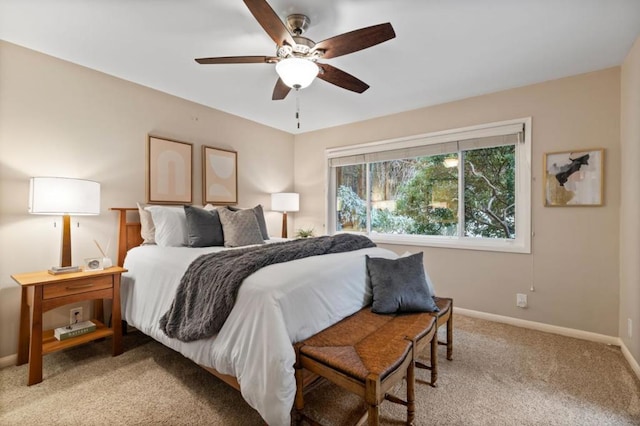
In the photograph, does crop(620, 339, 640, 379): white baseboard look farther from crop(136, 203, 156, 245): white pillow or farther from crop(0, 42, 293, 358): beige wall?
crop(0, 42, 293, 358): beige wall

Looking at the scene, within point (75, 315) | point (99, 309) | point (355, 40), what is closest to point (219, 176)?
point (99, 309)

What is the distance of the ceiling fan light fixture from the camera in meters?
1.86

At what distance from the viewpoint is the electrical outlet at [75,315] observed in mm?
2582

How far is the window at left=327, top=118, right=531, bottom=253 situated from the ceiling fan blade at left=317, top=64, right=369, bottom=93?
5.40 ft

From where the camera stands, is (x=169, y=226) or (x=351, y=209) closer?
(x=169, y=226)

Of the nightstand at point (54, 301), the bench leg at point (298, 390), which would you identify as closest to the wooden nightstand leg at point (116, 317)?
the nightstand at point (54, 301)

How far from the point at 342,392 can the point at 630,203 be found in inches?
104

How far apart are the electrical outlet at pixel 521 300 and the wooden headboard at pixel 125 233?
152 inches

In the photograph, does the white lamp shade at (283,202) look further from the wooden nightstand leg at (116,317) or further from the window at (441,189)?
the wooden nightstand leg at (116,317)

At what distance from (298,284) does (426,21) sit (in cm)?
193

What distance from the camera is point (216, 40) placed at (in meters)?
2.26

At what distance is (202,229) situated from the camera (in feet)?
8.99

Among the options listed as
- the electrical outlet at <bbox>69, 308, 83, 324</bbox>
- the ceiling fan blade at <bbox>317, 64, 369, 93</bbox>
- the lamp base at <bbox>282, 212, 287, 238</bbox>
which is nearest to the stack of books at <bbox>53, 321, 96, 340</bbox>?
the electrical outlet at <bbox>69, 308, 83, 324</bbox>

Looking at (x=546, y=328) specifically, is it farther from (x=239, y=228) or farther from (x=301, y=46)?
(x=301, y=46)
